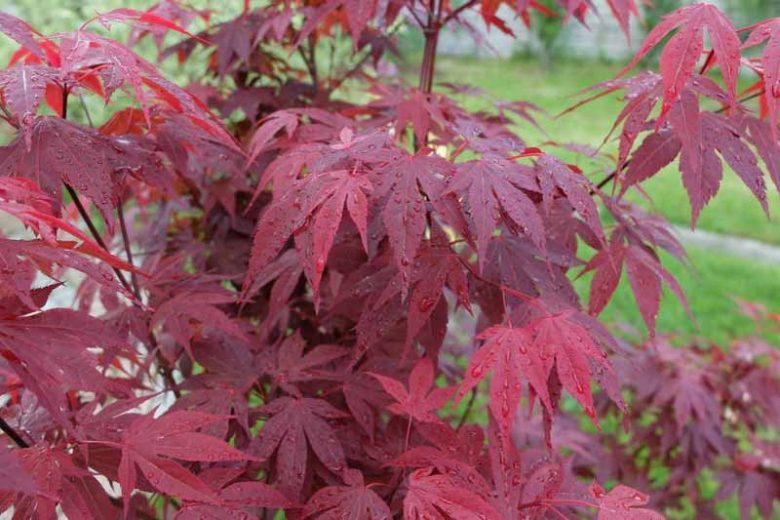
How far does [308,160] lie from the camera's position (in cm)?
118

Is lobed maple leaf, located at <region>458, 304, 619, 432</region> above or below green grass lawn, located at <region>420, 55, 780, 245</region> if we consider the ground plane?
above

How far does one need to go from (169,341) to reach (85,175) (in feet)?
2.01

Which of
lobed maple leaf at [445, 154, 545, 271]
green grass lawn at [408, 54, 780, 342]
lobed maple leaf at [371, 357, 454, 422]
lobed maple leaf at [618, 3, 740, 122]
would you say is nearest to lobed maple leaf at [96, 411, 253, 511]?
lobed maple leaf at [371, 357, 454, 422]

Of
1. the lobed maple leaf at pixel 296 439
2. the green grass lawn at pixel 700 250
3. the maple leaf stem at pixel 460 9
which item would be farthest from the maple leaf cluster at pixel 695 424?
the lobed maple leaf at pixel 296 439

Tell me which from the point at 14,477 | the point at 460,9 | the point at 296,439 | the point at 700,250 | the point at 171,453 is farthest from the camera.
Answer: the point at 700,250

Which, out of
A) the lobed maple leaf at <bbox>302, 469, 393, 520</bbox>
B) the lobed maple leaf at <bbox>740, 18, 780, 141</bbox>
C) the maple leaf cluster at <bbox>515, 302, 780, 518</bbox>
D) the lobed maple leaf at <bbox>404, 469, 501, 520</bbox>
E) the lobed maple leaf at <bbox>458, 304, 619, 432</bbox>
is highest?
the lobed maple leaf at <bbox>740, 18, 780, 141</bbox>

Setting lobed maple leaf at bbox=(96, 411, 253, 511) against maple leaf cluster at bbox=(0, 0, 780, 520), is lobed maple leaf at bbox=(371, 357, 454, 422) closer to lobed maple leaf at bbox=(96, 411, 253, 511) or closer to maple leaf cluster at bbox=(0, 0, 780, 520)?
maple leaf cluster at bbox=(0, 0, 780, 520)

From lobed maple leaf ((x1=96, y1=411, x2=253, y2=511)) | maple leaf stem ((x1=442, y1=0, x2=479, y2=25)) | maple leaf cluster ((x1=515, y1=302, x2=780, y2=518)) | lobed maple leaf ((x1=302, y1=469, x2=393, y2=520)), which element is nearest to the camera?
lobed maple leaf ((x1=96, y1=411, x2=253, y2=511))

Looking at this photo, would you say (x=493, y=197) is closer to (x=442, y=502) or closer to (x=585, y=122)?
(x=442, y=502)

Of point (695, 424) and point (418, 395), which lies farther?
point (695, 424)

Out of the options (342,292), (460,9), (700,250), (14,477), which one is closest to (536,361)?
(342,292)

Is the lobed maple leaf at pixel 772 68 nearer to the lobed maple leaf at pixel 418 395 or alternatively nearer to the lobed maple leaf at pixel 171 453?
the lobed maple leaf at pixel 418 395

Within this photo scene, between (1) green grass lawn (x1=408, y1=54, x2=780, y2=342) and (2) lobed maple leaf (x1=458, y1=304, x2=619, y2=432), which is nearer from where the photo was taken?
(2) lobed maple leaf (x1=458, y1=304, x2=619, y2=432)

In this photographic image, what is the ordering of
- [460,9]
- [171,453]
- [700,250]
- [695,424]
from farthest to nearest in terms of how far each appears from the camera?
[700,250] → [695,424] → [460,9] → [171,453]
